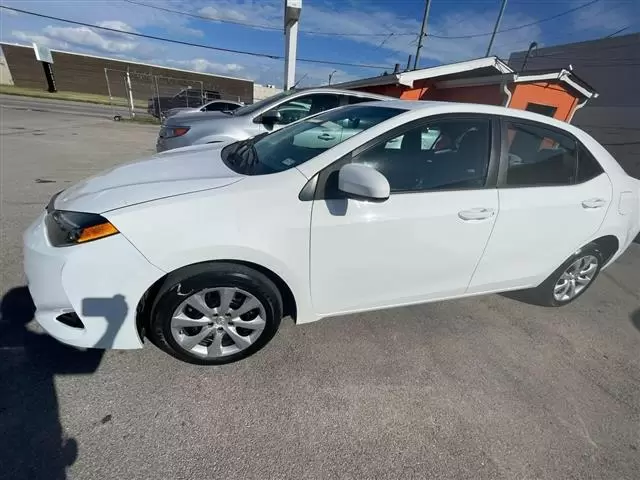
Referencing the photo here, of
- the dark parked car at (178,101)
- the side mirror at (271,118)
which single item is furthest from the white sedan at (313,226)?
the dark parked car at (178,101)

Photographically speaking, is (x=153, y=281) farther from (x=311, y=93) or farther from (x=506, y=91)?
(x=506, y=91)

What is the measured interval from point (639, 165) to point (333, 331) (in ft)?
45.2

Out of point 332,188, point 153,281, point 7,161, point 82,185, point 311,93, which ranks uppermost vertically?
point 311,93

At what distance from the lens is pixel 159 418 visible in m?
1.70

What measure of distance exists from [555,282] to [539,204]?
97 cm

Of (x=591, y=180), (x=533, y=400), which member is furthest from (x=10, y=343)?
(x=591, y=180)

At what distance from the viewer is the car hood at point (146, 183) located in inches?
67.7

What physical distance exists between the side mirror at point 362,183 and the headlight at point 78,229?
119 centimetres

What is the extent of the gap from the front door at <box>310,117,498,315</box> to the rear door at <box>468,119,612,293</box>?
0.16 m

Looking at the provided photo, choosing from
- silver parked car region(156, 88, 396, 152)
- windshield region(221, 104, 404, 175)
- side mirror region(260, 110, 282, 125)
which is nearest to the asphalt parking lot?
windshield region(221, 104, 404, 175)

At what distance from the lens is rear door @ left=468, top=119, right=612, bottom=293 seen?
226 centimetres

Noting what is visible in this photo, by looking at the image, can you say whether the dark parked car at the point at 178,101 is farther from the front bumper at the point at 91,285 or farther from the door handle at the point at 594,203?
the door handle at the point at 594,203

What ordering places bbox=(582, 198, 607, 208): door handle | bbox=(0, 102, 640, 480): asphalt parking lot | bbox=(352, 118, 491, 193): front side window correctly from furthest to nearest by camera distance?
bbox=(582, 198, 607, 208): door handle < bbox=(352, 118, 491, 193): front side window < bbox=(0, 102, 640, 480): asphalt parking lot

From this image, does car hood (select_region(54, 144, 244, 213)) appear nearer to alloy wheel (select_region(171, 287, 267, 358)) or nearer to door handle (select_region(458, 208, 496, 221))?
alloy wheel (select_region(171, 287, 267, 358))
